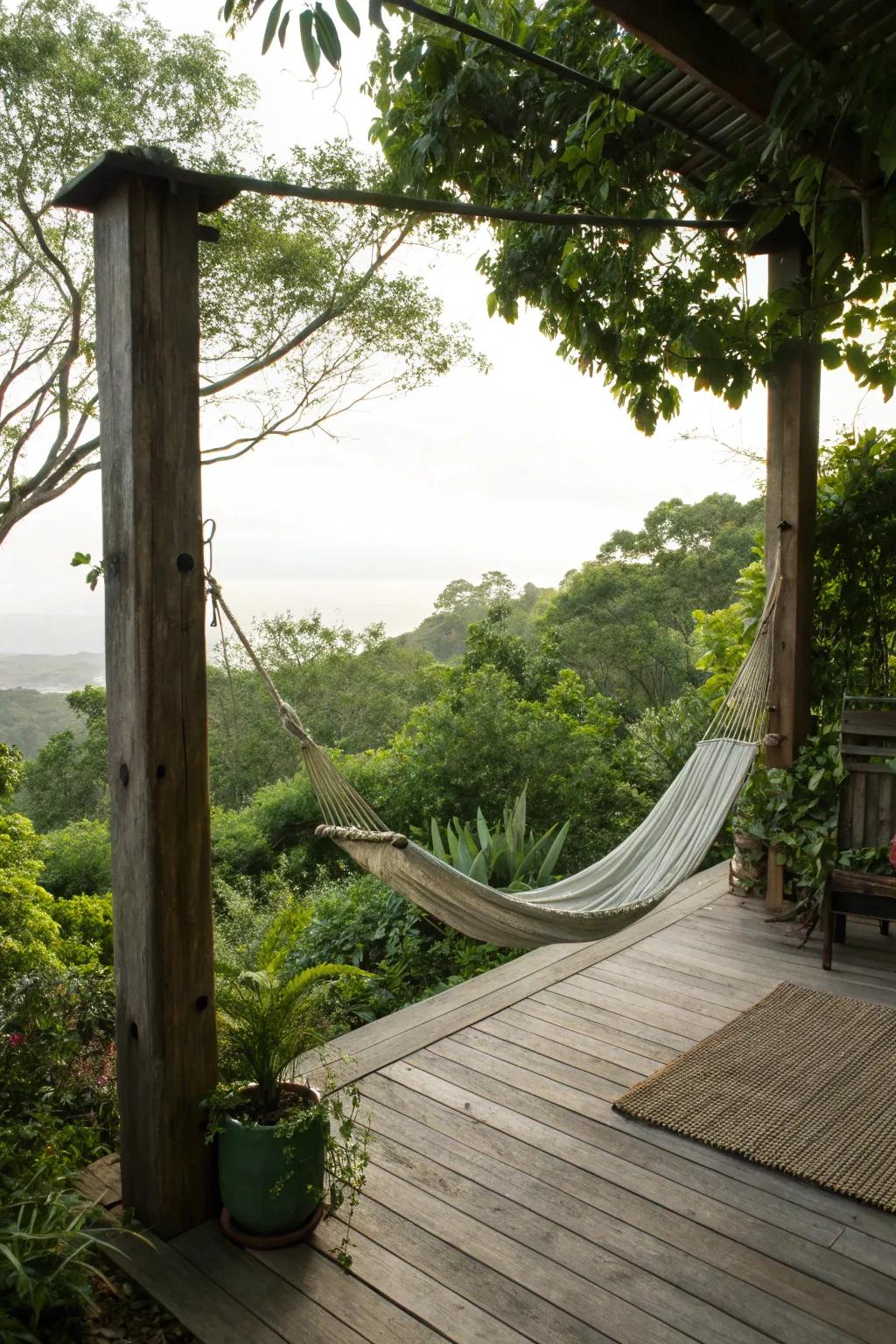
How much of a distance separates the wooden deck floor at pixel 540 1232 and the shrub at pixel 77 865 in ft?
13.5

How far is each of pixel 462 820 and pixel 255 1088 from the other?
2871 mm

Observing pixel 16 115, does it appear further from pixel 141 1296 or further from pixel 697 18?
pixel 141 1296

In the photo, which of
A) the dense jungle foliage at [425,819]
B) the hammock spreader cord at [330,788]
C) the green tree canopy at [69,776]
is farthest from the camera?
the green tree canopy at [69,776]

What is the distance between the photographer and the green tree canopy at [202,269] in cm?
628

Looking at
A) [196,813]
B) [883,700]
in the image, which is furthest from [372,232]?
[196,813]

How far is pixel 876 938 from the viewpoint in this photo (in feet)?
10.1

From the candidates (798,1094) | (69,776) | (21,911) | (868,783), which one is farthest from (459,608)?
(798,1094)

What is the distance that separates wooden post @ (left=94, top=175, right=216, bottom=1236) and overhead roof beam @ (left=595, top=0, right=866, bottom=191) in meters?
0.82

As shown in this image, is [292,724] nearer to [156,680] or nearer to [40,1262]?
[156,680]

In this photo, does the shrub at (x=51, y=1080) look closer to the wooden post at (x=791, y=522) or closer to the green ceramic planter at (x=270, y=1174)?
the green ceramic planter at (x=270, y=1174)

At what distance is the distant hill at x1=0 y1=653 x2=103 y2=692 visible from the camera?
28.0 ft

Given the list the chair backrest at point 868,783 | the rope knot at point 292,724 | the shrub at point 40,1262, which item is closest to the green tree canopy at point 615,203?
the chair backrest at point 868,783

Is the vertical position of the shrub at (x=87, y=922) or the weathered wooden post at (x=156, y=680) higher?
the weathered wooden post at (x=156, y=680)

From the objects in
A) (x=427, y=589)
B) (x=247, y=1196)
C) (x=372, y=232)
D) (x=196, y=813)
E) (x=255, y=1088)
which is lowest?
(x=247, y=1196)
